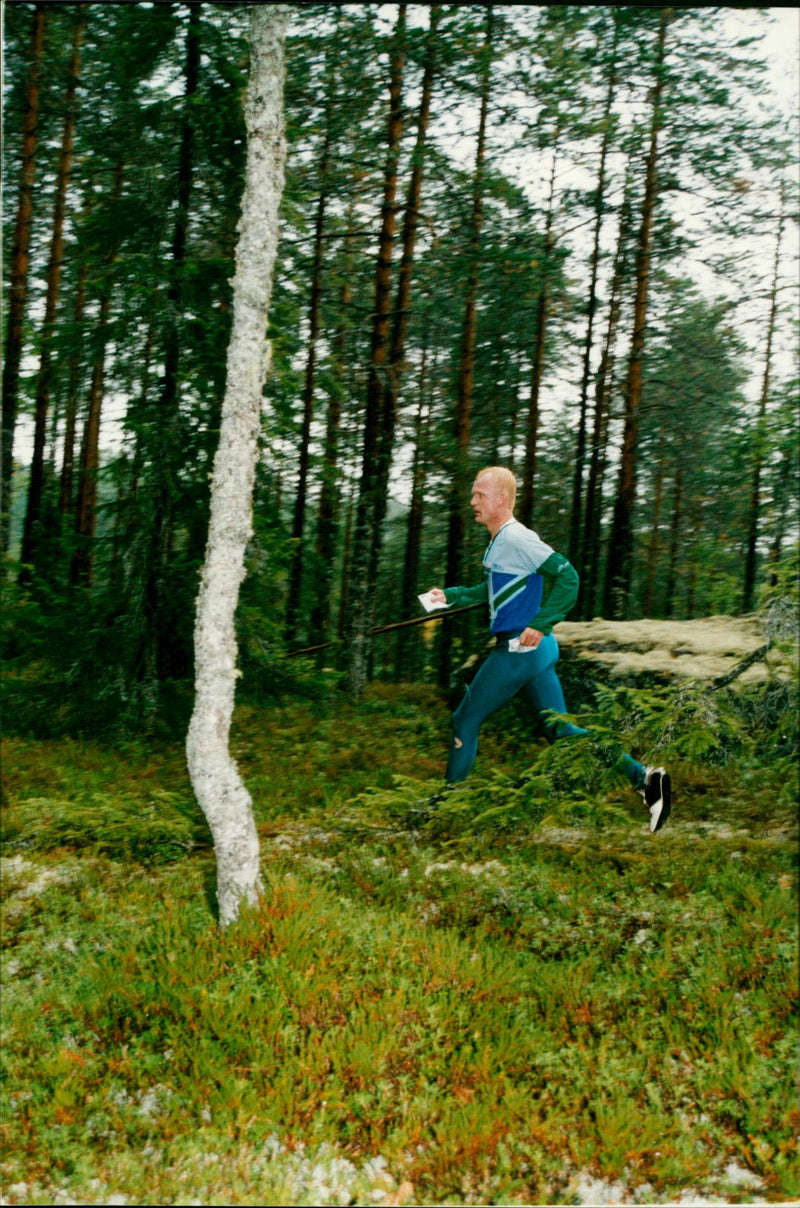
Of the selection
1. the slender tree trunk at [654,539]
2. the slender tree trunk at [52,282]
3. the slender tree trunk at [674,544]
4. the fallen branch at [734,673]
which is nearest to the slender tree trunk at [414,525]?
the slender tree trunk at [654,539]

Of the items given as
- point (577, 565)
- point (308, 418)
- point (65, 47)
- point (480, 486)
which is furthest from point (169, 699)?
point (65, 47)

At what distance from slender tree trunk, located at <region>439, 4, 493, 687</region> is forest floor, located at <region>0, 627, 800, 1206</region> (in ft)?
2.75

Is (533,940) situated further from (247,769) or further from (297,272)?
(297,272)

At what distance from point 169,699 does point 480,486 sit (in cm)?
230

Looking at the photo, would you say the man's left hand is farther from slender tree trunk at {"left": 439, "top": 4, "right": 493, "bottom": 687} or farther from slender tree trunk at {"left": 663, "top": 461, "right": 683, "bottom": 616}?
slender tree trunk at {"left": 663, "top": 461, "right": 683, "bottom": 616}

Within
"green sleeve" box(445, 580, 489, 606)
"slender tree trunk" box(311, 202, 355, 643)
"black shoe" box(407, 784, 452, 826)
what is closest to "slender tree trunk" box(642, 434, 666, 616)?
"green sleeve" box(445, 580, 489, 606)

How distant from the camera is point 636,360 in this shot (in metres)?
4.39

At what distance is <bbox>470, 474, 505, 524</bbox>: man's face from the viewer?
420 centimetres

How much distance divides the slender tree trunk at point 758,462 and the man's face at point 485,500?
158 centimetres

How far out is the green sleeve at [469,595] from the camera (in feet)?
13.9

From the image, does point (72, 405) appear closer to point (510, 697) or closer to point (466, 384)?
point (466, 384)

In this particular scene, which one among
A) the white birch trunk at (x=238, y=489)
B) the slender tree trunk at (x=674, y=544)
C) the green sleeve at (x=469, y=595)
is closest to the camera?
the white birch trunk at (x=238, y=489)

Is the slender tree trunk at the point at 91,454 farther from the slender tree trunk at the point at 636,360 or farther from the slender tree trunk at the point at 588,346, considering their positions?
the slender tree trunk at the point at 636,360

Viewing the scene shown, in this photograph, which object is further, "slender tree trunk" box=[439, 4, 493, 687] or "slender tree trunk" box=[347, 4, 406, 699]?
"slender tree trunk" box=[347, 4, 406, 699]
